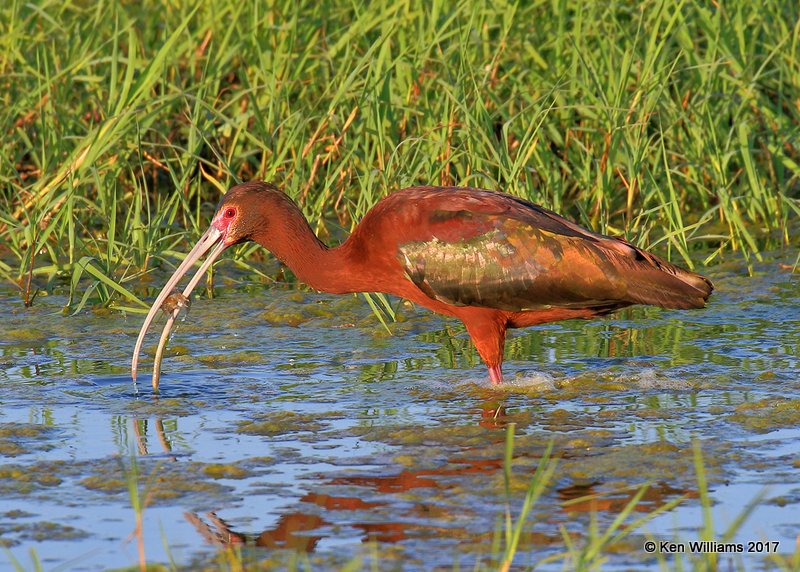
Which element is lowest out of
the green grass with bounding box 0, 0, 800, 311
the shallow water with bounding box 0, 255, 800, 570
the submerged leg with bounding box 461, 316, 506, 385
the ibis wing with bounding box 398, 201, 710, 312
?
the shallow water with bounding box 0, 255, 800, 570

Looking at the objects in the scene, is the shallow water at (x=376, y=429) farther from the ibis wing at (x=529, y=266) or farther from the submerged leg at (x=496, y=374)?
the ibis wing at (x=529, y=266)

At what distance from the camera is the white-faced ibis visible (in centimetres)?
625

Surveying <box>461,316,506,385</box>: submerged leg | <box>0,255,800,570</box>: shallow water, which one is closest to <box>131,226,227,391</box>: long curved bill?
<box>0,255,800,570</box>: shallow water

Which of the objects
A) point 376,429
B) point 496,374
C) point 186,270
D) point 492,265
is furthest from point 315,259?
point 376,429

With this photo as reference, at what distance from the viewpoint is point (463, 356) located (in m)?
7.00

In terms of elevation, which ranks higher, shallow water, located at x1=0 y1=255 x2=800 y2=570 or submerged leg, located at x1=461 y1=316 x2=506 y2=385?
submerged leg, located at x1=461 y1=316 x2=506 y2=385

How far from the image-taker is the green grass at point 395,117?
25.9 feet

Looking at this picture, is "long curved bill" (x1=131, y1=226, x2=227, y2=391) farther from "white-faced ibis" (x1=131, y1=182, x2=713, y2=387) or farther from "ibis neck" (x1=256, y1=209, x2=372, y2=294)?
"ibis neck" (x1=256, y1=209, x2=372, y2=294)

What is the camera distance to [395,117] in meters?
8.56

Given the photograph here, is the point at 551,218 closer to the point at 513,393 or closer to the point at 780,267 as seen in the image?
the point at 513,393

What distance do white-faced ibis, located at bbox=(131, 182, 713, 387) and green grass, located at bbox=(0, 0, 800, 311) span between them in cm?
119

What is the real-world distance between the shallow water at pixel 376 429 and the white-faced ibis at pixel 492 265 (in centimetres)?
32

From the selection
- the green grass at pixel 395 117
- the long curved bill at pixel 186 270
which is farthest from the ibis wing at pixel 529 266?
the green grass at pixel 395 117

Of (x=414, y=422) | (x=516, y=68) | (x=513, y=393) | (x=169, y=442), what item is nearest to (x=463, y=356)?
(x=513, y=393)
